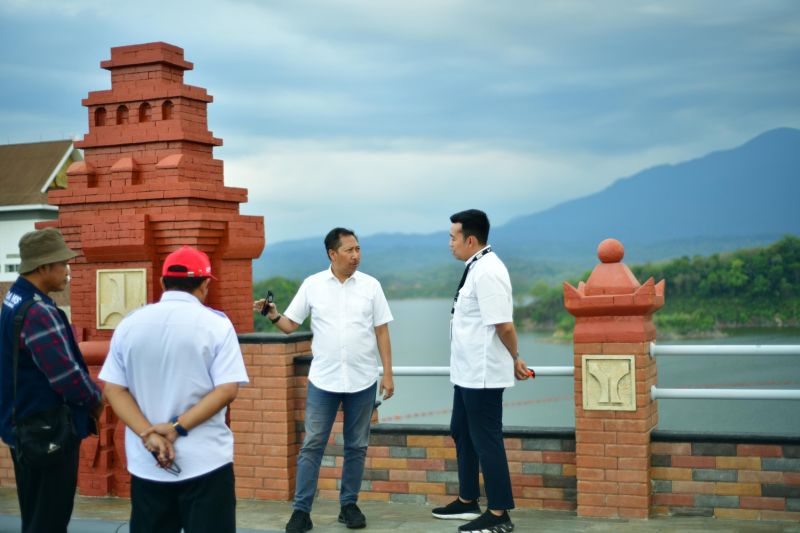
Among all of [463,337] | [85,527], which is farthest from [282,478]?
[463,337]

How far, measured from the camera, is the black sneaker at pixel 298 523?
593 cm

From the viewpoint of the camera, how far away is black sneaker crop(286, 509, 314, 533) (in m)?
5.93

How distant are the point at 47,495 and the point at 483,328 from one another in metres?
2.76

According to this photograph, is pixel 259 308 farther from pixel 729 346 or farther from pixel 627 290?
pixel 729 346

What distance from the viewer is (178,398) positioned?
143 inches

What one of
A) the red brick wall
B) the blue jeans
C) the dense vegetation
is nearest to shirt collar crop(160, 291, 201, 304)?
the blue jeans

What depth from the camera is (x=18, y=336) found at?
4.18 metres

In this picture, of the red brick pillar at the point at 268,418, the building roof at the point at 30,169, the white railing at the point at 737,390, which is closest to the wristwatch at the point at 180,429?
the red brick pillar at the point at 268,418

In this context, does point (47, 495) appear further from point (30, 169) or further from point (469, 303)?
point (30, 169)

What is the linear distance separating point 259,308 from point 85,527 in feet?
6.70

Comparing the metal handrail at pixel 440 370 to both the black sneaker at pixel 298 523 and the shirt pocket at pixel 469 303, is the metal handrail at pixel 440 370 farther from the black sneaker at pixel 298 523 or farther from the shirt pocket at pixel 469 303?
the black sneaker at pixel 298 523

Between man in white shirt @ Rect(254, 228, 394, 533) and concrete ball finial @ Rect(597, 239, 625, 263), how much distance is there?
5.03 feet

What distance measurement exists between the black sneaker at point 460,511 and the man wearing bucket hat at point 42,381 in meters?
2.71

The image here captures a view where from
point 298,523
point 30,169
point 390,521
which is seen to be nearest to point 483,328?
point 390,521
